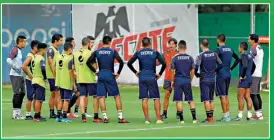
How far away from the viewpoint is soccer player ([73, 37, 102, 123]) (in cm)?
2056

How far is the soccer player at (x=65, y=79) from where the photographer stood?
2067 cm

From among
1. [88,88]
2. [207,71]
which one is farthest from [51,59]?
[207,71]

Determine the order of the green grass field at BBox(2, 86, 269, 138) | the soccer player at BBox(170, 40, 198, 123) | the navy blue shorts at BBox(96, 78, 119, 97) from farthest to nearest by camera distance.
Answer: the navy blue shorts at BBox(96, 78, 119, 97) < the soccer player at BBox(170, 40, 198, 123) < the green grass field at BBox(2, 86, 269, 138)

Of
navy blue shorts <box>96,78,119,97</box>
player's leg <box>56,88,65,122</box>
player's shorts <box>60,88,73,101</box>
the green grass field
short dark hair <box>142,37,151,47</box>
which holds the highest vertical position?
short dark hair <box>142,37,151,47</box>

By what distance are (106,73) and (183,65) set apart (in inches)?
69.0

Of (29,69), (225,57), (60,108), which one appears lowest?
(60,108)

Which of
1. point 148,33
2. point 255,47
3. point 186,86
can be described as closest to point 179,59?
point 186,86

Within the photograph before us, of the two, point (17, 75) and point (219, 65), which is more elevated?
point (219, 65)

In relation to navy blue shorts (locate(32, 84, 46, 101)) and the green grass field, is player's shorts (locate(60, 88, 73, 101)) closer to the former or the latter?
navy blue shorts (locate(32, 84, 46, 101))

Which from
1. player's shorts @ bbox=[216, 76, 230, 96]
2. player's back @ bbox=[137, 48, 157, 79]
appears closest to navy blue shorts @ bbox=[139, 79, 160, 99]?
player's back @ bbox=[137, 48, 157, 79]

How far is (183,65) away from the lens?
19891 millimetres

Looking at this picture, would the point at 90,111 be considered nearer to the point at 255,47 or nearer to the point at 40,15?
the point at 255,47

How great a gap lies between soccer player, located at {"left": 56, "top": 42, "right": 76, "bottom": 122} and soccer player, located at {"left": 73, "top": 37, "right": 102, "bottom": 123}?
0.17m

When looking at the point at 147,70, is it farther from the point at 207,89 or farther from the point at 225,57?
the point at 225,57
